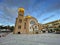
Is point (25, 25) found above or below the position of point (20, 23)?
below

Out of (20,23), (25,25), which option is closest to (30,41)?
(20,23)

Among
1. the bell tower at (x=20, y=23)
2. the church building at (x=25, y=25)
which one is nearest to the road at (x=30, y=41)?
the bell tower at (x=20, y=23)

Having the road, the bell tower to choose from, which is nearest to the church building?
the bell tower

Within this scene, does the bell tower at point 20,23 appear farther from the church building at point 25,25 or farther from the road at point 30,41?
the road at point 30,41

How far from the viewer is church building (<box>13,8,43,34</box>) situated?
6796 centimetres

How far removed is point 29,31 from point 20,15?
40.1 feet

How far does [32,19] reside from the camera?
3019 inches

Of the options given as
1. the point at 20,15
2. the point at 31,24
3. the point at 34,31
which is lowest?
the point at 34,31

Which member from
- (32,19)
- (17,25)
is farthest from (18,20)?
(32,19)

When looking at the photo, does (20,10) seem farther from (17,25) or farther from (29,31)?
(29,31)

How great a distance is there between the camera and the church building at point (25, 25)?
223ft

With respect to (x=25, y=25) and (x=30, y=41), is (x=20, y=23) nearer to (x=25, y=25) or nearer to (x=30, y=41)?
(x=25, y=25)

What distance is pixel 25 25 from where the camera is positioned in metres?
74.2

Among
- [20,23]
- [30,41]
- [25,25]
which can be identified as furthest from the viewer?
[25,25]
